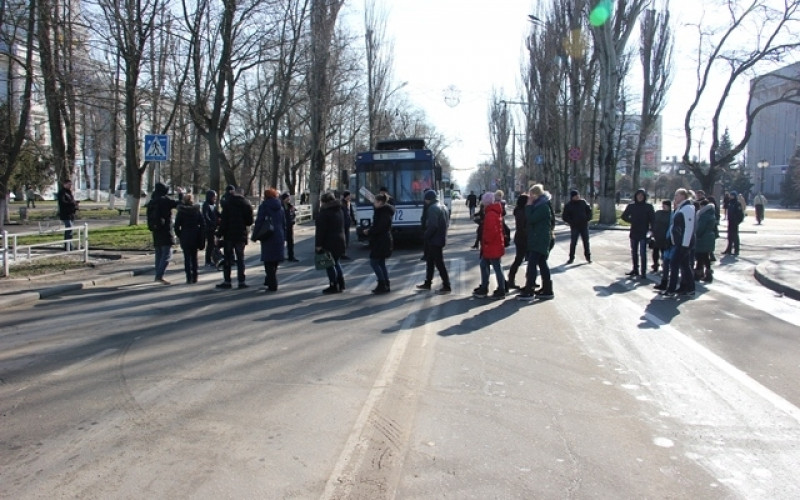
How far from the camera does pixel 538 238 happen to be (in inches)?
416

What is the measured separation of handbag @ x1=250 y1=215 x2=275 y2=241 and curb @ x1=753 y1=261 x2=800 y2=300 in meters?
8.92

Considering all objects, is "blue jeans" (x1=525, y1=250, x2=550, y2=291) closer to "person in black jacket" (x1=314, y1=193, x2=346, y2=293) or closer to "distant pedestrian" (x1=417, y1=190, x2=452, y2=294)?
"distant pedestrian" (x1=417, y1=190, x2=452, y2=294)

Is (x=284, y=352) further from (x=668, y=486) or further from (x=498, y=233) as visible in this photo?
(x=498, y=233)

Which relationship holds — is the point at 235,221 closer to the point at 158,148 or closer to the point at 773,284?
the point at 158,148

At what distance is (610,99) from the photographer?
29891mm

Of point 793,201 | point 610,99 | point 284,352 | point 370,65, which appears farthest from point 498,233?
point 793,201

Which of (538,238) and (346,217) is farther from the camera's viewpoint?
(346,217)

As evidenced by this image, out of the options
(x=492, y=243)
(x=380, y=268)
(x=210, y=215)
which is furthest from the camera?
(x=210, y=215)

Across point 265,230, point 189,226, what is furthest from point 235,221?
point 189,226

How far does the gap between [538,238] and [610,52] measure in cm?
2203

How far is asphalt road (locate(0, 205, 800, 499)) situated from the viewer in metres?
3.91

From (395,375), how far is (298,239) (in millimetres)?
19951

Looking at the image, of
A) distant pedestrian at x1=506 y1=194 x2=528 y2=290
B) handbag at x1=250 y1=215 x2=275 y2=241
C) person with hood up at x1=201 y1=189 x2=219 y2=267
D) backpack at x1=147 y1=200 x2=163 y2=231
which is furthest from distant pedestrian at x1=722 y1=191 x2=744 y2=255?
backpack at x1=147 y1=200 x2=163 y2=231

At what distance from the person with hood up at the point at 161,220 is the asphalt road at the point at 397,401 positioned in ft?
8.04
